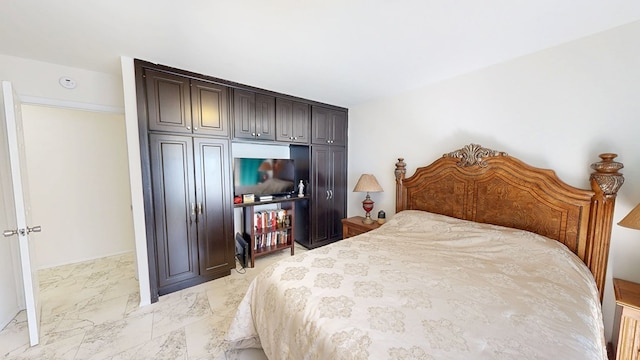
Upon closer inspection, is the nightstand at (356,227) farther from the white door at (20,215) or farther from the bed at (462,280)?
the white door at (20,215)

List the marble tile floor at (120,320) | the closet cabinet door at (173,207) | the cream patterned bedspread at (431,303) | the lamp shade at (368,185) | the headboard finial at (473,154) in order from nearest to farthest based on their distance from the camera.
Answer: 1. the cream patterned bedspread at (431,303)
2. the marble tile floor at (120,320)
3. the headboard finial at (473,154)
4. the closet cabinet door at (173,207)
5. the lamp shade at (368,185)

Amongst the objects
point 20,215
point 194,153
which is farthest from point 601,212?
point 20,215

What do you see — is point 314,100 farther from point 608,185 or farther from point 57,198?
point 57,198

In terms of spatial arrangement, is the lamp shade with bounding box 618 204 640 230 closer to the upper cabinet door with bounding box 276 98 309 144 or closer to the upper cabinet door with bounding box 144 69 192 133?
the upper cabinet door with bounding box 276 98 309 144

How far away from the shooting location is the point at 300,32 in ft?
5.43

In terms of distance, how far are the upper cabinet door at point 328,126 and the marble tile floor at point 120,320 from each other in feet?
7.13

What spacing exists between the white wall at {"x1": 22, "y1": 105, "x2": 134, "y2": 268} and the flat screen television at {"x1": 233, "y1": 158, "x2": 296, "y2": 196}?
1.95 m

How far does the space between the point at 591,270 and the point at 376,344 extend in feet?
6.30

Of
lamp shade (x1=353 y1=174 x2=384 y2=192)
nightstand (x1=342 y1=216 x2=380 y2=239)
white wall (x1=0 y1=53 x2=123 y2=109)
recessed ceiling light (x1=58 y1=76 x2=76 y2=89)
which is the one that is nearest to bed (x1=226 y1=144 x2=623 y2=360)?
nightstand (x1=342 y1=216 x2=380 y2=239)

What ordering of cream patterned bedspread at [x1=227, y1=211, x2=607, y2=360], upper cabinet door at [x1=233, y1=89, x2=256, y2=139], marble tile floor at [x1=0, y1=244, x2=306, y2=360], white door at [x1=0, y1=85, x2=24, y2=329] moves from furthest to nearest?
upper cabinet door at [x1=233, y1=89, x2=256, y2=139]
white door at [x1=0, y1=85, x2=24, y2=329]
marble tile floor at [x1=0, y1=244, x2=306, y2=360]
cream patterned bedspread at [x1=227, y1=211, x2=607, y2=360]

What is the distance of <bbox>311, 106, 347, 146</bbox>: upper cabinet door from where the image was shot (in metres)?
3.43

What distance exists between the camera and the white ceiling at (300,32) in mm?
1387

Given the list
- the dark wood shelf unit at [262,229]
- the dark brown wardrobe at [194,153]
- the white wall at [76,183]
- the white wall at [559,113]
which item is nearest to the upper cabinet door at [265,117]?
the dark brown wardrobe at [194,153]

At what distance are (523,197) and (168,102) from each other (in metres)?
3.43
